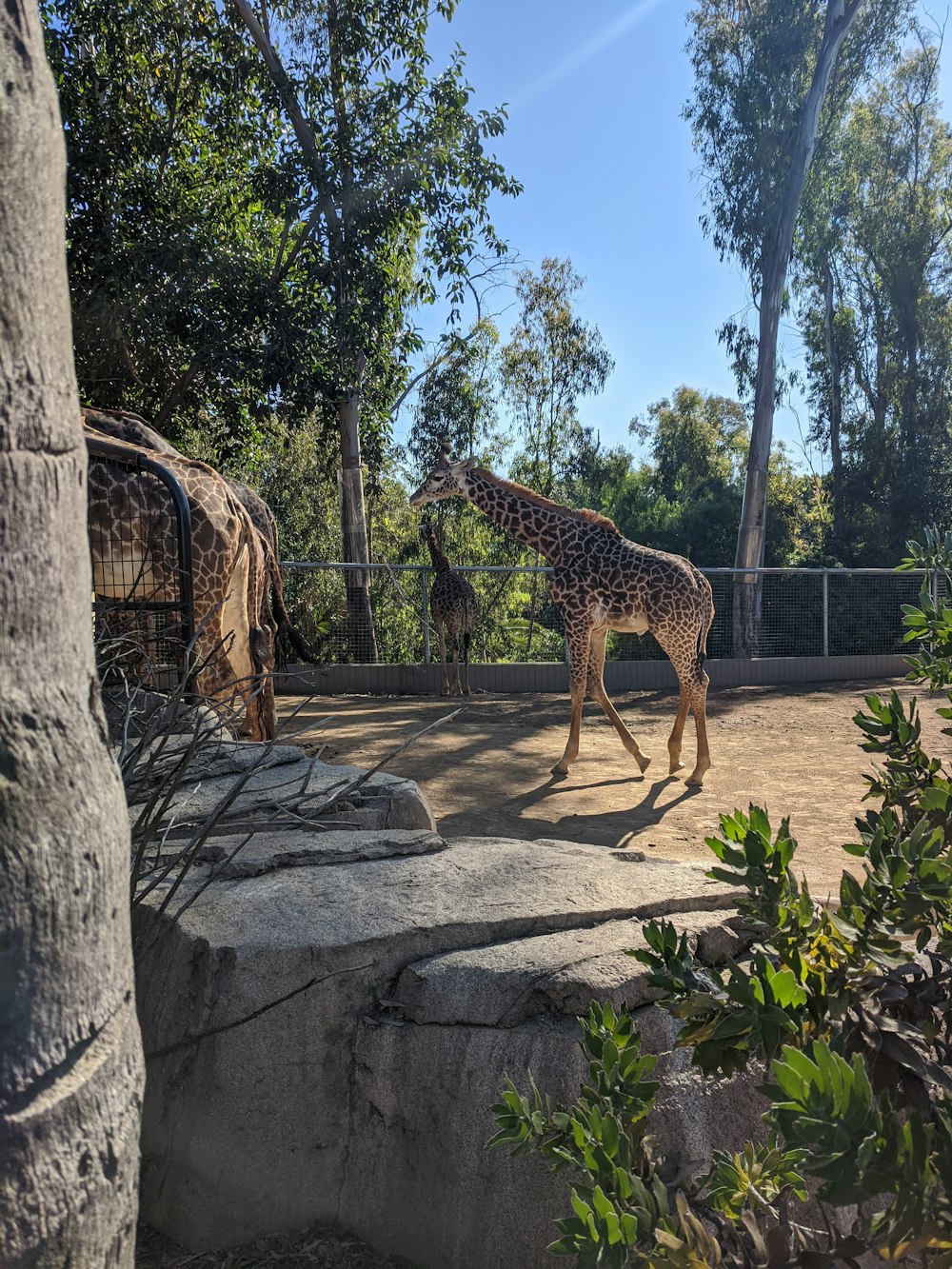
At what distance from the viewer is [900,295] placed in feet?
75.5

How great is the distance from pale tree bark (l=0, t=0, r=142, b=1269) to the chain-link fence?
1229 cm

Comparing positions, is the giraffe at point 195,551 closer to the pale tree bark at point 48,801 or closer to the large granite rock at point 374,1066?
the large granite rock at point 374,1066

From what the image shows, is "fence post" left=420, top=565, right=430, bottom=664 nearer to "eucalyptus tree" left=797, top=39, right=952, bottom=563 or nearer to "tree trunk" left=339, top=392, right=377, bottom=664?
"tree trunk" left=339, top=392, right=377, bottom=664

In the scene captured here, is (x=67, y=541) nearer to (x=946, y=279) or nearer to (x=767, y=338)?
(x=767, y=338)

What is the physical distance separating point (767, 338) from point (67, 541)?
56.0 ft

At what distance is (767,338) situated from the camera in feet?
54.3

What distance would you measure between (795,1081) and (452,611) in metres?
11.4

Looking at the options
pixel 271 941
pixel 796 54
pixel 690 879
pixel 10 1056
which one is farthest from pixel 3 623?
pixel 796 54

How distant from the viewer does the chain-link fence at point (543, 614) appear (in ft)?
44.1

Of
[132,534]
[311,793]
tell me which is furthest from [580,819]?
[311,793]

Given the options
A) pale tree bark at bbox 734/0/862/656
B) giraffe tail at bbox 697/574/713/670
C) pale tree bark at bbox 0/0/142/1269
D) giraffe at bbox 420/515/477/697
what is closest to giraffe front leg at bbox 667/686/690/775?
giraffe tail at bbox 697/574/713/670

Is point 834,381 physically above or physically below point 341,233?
above

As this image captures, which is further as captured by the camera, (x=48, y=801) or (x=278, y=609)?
(x=278, y=609)

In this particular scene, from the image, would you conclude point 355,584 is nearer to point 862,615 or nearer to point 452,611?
point 452,611
